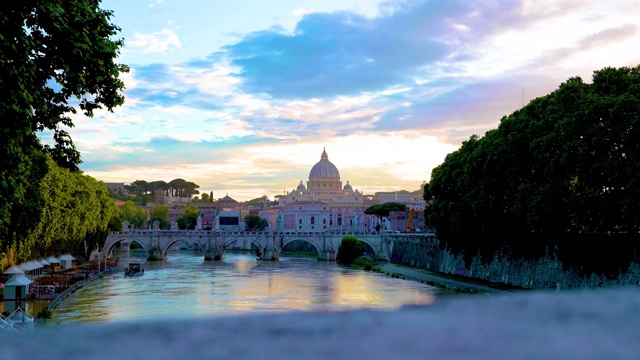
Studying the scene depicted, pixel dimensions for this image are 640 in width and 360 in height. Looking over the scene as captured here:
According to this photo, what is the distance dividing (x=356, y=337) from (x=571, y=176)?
35.9 meters

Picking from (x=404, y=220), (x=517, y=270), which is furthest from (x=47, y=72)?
(x=404, y=220)

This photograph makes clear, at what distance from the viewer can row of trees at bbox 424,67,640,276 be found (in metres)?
34.2

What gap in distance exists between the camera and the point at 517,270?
51.0 m

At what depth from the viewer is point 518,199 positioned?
41406 mm

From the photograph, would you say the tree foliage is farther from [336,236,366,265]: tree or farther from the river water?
[336,236,366,265]: tree

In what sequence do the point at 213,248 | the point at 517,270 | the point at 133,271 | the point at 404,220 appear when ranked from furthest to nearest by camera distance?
the point at 404,220
the point at 213,248
the point at 133,271
the point at 517,270

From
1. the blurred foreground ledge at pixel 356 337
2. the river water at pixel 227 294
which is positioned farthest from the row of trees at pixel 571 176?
the blurred foreground ledge at pixel 356 337

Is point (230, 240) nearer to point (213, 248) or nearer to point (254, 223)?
point (213, 248)

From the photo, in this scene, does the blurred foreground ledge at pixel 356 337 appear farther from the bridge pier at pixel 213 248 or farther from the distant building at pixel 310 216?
the distant building at pixel 310 216

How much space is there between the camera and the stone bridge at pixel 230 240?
359ft

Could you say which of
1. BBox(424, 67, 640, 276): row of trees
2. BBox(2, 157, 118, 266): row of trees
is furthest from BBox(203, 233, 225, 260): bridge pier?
BBox(424, 67, 640, 276): row of trees

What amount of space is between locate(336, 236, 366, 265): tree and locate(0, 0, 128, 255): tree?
8517cm

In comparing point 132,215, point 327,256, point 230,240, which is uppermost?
point 132,215

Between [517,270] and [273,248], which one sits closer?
[517,270]
